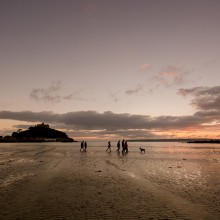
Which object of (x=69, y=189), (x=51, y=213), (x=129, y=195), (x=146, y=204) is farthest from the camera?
(x=69, y=189)

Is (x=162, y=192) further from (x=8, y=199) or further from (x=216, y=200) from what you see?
(x=8, y=199)

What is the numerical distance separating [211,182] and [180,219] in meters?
12.5

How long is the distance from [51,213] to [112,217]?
3076 mm

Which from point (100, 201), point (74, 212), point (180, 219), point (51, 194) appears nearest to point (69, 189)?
point (51, 194)

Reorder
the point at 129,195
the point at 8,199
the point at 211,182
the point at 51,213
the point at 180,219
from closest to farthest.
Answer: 1. the point at 180,219
2. the point at 51,213
3. the point at 8,199
4. the point at 129,195
5. the point at 211,182

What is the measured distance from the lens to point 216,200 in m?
15.9

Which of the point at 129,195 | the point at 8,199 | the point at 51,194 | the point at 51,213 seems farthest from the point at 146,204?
the point at 8,199

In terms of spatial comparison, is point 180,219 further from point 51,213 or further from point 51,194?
point 51,194

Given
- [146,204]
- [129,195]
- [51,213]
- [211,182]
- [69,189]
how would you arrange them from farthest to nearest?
[211,182] < [69,189] < [129,195] < [146,204] < [51,213]

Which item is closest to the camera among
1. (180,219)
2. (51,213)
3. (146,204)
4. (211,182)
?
(180,219)

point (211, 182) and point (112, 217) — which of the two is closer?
point (112, 217)

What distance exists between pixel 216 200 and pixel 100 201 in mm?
7162

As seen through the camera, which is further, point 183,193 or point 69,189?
point 69,189

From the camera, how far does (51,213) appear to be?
12805 millimetres
